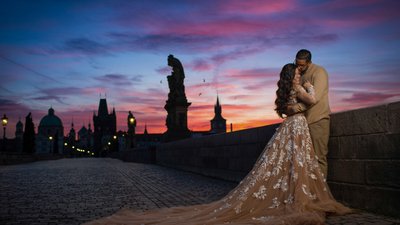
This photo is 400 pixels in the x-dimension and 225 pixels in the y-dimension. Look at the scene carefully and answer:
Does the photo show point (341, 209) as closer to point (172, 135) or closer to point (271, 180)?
point (271, 180)

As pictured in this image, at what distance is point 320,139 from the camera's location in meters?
6.12

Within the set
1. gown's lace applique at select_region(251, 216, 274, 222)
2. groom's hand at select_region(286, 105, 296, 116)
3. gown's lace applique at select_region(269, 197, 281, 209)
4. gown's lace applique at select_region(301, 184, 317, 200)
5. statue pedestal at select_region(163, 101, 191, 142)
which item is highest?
statue pedestal at select_region(163, 101, 191, 142)

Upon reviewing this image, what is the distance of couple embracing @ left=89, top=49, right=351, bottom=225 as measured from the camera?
18.4 ft

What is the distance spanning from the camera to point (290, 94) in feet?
20.0

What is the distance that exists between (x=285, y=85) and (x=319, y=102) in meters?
0.55

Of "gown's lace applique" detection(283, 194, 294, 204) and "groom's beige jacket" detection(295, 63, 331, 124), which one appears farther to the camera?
"groom's beige jacket" detection(295, 63, 331, 124)

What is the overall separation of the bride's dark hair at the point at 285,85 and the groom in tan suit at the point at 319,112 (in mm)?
133

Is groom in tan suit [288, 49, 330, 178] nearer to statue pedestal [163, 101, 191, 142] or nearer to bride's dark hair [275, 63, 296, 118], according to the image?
bride's dark hair [275, 63, 296, 118]

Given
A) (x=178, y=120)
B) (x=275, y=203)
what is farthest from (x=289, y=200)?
(x=178, y=120)

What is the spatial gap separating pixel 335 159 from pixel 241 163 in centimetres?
549

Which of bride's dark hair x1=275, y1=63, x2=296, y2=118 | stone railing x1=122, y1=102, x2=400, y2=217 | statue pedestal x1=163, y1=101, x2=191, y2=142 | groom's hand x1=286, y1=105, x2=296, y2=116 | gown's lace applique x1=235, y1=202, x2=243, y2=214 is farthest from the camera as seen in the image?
statue pedestal x1=163, y1=101, x2=191, y2=142

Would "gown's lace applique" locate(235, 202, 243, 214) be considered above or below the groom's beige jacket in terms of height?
below

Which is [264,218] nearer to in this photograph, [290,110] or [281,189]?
[281,189]

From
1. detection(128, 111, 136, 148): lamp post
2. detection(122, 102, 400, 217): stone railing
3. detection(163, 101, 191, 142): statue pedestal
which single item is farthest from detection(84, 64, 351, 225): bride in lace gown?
detection(128, 111, 136, 148): lamp post
